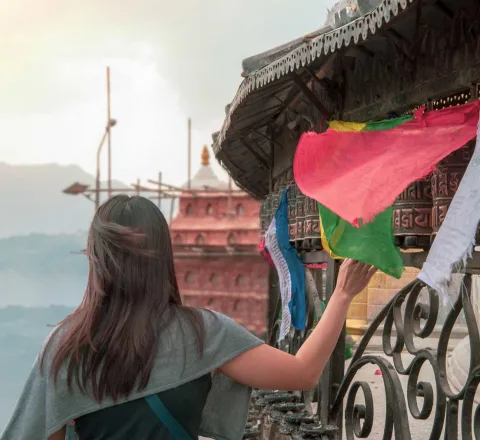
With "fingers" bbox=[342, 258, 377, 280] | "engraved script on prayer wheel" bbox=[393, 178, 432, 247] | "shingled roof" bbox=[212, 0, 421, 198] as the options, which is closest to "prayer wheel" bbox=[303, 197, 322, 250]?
"shingled roof" bbox=[212, 0, 421, 198]

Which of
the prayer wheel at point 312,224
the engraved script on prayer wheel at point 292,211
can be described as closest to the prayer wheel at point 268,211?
the engraved script on prayer wheel at point 292,211

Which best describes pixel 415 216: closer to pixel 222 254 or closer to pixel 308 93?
pixel 308 93

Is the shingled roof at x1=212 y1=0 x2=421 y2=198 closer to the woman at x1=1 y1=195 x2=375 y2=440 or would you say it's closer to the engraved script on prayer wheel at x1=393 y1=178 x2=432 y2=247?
the engraved script on prayer wheel at x1=393 y1=178 x2=432 y2=247

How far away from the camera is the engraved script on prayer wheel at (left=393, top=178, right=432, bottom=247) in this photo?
2668mm

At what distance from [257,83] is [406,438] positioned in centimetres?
155

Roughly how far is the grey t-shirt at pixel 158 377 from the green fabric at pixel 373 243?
71cm

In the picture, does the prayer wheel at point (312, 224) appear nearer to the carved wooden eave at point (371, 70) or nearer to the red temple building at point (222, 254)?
the carved wooden eave at point (371, 70)

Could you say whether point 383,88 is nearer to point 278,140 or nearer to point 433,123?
point 433,123

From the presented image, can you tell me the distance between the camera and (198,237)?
24.8m

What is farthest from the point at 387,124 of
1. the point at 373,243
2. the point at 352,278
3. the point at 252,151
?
the point at 252,151

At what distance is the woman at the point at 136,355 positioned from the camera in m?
1.73

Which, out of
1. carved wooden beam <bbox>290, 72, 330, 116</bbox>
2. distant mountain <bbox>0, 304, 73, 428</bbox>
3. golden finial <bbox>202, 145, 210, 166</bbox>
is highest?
golden finial <bbox>202, 145, 210, 166</bbox>

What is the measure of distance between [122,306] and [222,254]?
22.6 m

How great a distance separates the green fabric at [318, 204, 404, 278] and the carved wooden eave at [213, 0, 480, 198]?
1.71 feet
